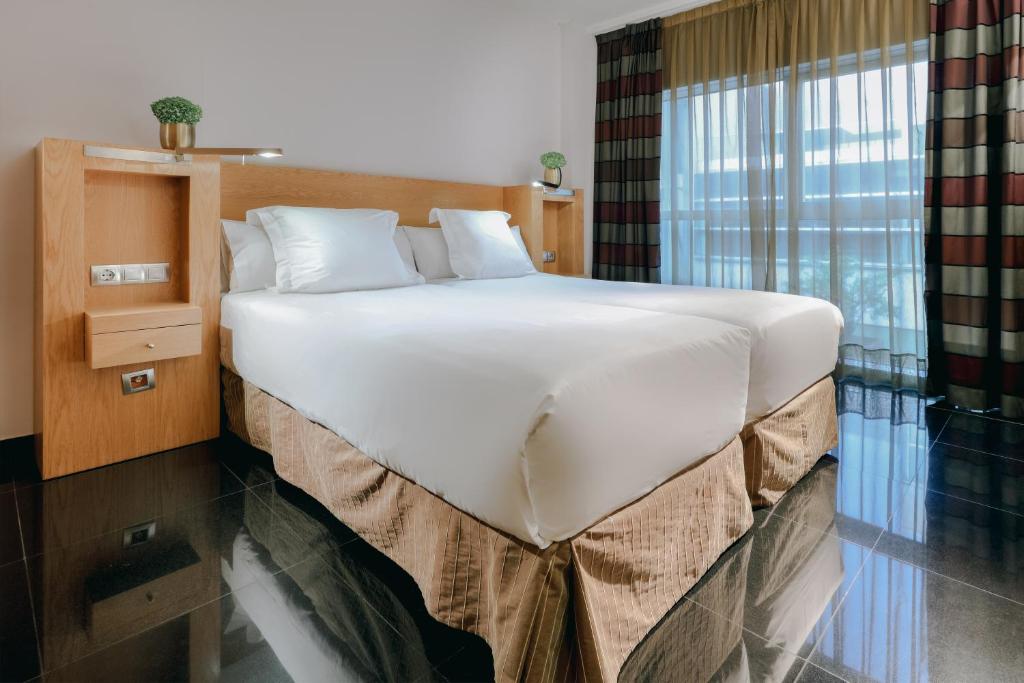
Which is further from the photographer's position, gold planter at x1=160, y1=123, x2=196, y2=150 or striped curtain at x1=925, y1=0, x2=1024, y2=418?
striped curtain at x1=925, y1=0, x2=1024, y2=418

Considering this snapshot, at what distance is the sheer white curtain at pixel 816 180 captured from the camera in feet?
10.9

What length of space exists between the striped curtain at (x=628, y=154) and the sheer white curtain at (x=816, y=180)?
0.43 ft

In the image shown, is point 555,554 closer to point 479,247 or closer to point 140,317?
point 140,317

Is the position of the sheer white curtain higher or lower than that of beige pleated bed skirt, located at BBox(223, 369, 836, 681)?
higher

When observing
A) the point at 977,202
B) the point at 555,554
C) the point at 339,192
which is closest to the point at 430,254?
the point at 339,192

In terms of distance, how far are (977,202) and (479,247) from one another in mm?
2558

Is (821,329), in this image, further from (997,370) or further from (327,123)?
(327,123)

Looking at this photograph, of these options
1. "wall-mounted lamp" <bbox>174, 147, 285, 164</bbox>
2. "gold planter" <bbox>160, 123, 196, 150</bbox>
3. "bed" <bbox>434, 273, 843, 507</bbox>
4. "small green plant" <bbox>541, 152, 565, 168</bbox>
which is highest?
"small green plant" <bbox>541, 152, 565, 168</bbox>

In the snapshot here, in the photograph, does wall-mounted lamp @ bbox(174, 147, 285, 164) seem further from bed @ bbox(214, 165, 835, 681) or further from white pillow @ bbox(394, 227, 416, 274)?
white pillow @ bbox(394, 227, 416, 274)

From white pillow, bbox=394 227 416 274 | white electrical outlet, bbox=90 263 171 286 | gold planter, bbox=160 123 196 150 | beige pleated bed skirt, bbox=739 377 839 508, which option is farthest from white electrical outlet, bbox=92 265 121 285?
beige pleated bed skirt, bbox=739 377 839 508

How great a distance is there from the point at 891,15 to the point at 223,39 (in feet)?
11.6

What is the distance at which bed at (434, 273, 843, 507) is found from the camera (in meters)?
1.90

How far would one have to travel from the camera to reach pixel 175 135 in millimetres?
2449

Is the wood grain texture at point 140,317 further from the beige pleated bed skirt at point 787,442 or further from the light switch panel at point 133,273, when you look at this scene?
the beige pleated bed skirt at point 787,442
